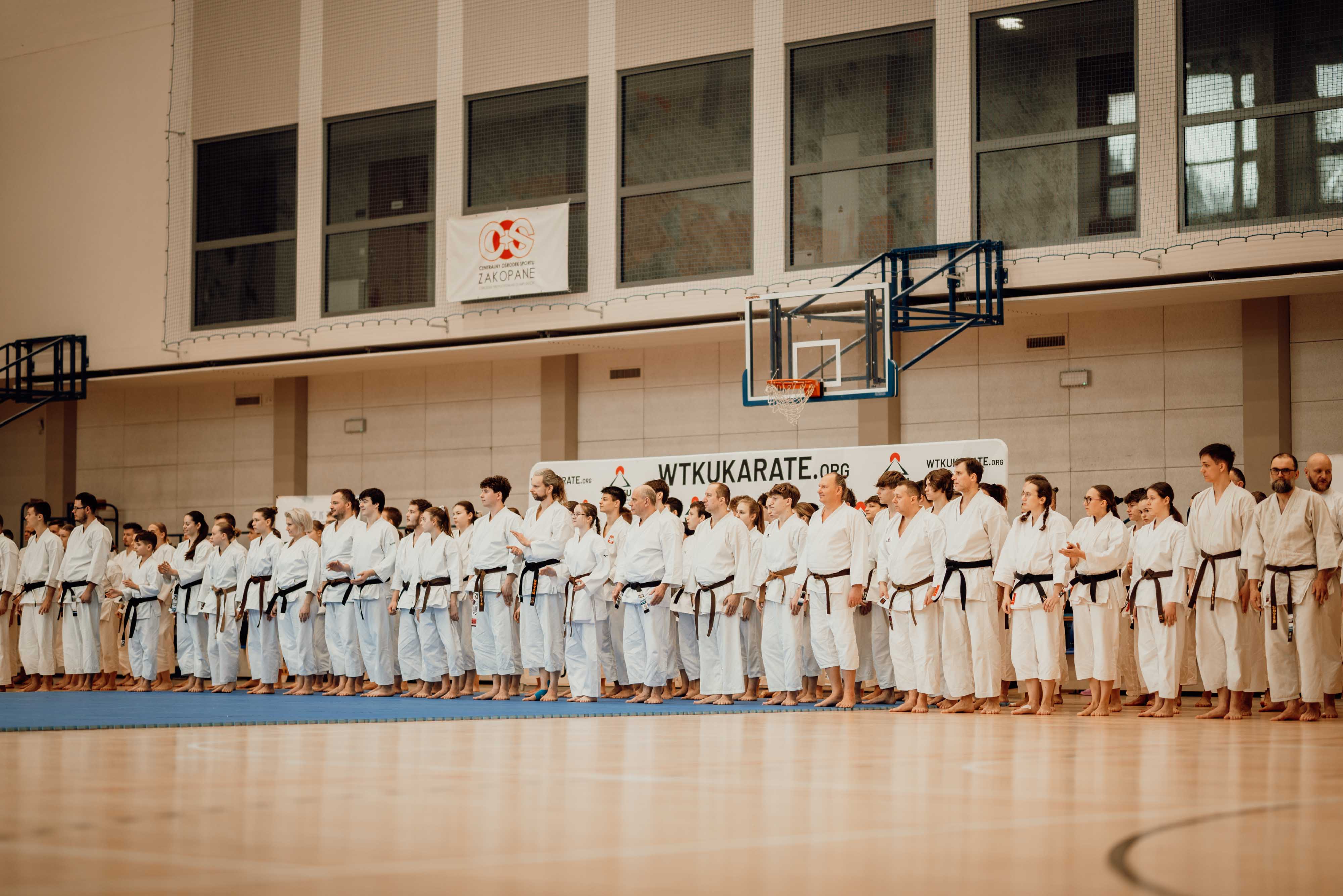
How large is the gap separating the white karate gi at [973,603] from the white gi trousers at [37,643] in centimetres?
822

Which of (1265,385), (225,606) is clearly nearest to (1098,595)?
(1265,385)

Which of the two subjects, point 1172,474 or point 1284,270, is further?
point 1172,474

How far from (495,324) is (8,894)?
11220 millimetres

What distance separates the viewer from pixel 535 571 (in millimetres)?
10164

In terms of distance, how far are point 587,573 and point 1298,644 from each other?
4734 millimetres

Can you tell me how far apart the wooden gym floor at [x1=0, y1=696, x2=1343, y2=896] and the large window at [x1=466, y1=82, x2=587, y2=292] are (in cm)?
808

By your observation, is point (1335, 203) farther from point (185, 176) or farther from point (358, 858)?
point (185, 176)

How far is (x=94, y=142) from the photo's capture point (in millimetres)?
15922

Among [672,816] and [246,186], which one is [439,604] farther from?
[672,816]

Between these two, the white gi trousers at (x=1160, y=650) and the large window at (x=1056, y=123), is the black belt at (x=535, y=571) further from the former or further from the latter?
the large window at (x=1056, y=123)

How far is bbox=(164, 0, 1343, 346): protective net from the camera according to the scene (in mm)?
10695

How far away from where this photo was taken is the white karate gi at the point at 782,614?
31.0 ft

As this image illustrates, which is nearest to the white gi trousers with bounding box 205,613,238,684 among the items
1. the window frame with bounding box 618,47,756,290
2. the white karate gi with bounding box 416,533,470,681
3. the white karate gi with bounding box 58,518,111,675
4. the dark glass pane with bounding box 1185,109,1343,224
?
the white karate gi with bounding box 58,518,111,675

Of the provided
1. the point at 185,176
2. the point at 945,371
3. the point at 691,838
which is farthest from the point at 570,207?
the point at 691,838
